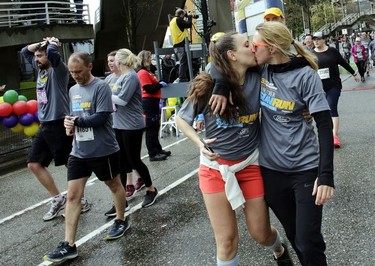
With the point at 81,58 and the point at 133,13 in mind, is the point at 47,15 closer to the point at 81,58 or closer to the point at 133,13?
the point at 133,13

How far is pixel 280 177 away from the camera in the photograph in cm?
266

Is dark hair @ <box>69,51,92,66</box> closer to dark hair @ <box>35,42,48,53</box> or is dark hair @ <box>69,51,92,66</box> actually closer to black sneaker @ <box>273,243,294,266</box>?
dark hair @ <box>35,42,48,53</box>

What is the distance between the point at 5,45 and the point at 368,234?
17.8m

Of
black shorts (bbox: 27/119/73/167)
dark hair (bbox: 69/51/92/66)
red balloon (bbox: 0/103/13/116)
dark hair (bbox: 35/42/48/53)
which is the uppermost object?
dark hair (bbox: 35/42/48/53)

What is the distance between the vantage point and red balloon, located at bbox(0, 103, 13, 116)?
840 centimetres

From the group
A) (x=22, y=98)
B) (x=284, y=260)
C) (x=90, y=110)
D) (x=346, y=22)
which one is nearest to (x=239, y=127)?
(x=284, y=260)

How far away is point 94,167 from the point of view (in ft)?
14.0

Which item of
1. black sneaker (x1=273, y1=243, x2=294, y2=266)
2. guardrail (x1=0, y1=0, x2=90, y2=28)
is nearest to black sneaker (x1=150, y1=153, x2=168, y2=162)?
black sneaker (x1=273, y1=243, x2=294, y2=266)

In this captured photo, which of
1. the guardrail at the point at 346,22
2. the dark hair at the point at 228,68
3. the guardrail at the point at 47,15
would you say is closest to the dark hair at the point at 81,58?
the dark hair at the point at 228,68

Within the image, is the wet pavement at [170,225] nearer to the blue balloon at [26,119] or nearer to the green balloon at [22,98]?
the blue balloon at [26,119]

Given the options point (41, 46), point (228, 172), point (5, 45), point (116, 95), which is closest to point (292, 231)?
point (228, 172)

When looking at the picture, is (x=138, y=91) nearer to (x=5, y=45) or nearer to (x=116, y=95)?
(x=116, y=95)

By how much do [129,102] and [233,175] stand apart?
2927 mm

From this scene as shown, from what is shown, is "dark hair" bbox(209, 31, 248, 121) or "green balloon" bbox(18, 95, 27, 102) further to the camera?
"green balloon" bbox(18, 95, 27, 102)
